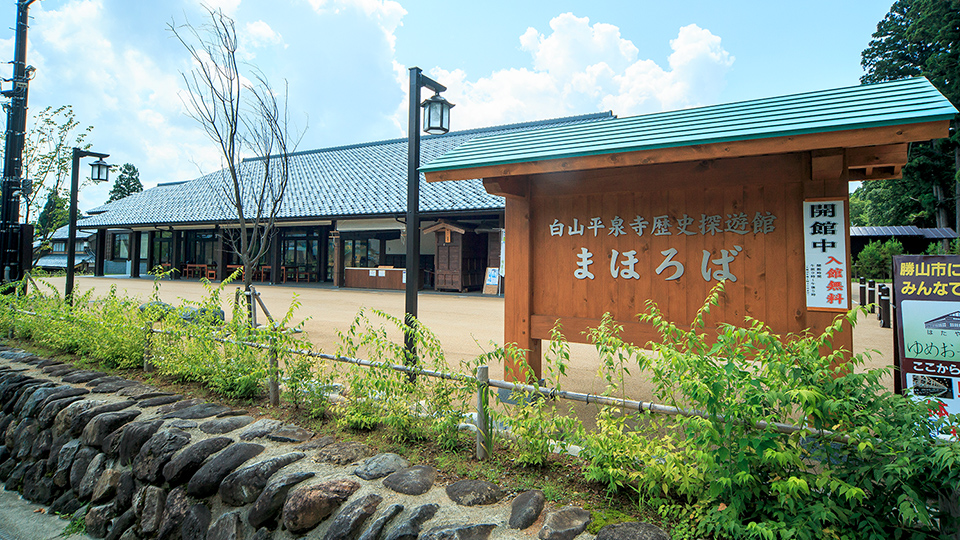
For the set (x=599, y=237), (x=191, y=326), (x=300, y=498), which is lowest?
(x=300, y=498)

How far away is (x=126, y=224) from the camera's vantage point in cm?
2141

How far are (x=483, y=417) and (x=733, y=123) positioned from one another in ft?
8.48

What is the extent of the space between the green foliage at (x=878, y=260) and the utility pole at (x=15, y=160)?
23861 millimetres

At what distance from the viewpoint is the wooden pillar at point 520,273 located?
170 inches

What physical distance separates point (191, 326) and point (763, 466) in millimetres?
4155

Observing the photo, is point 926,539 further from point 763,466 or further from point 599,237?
point 599,237

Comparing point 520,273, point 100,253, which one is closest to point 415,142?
point 520,273

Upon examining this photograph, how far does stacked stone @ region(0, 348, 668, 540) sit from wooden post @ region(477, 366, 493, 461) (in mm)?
280

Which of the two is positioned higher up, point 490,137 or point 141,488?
point 490,137

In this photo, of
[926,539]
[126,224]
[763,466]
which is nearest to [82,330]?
[763,466]

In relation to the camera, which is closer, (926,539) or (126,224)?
(926,539)

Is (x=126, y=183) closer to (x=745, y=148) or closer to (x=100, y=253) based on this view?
(x=100, y=253)

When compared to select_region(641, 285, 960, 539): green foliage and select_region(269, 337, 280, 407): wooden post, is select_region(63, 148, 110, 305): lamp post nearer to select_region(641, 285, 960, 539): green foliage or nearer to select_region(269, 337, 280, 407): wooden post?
select_region(269, 337, 280, 407): wooden post

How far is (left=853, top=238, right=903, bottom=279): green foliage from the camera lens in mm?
17844
